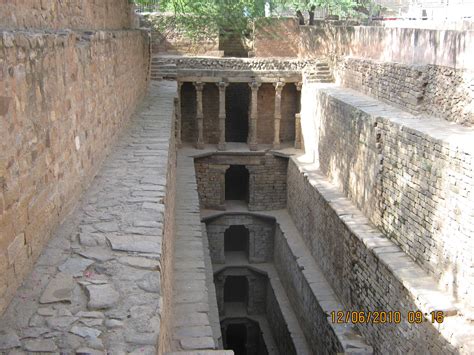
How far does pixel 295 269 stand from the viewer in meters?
12.9

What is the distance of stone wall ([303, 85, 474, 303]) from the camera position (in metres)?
6.63

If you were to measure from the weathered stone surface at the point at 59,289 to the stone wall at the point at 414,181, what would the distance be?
15.8 ft

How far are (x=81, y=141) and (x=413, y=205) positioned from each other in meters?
4.98

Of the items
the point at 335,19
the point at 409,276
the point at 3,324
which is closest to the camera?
the point at 3,324

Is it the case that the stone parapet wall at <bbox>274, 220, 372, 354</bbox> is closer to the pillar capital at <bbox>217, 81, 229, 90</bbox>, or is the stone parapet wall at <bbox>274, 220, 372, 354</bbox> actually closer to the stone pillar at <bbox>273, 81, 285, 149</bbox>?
the stone pillar at <bbox>273, 81, 285, 149</bbox>

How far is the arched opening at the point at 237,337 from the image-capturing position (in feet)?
52.0

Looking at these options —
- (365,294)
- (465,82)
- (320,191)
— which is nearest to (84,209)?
(365,294)

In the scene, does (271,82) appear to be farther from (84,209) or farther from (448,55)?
(84,209)

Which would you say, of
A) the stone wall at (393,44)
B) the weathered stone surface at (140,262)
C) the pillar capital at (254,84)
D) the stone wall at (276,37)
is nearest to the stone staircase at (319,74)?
the stone wall at (393,44)

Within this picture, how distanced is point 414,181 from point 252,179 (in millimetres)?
9326

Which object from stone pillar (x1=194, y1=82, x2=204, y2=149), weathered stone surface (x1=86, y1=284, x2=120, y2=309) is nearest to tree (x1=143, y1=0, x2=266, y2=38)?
stone pillar (x1=194, y1=82, x2=204, y2=149)

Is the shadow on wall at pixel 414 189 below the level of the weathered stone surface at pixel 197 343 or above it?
above

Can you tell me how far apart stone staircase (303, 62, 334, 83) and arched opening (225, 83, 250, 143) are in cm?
328

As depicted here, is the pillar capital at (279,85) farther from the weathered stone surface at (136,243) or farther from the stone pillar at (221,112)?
the weathered stone surface at (136,243)
